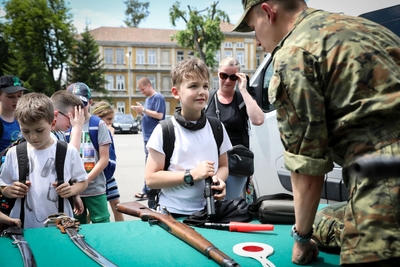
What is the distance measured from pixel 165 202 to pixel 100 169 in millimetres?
1054

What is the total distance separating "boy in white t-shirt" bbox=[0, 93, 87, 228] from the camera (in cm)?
230

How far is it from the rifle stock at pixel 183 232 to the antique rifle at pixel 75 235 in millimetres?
330

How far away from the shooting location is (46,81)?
1522 inches

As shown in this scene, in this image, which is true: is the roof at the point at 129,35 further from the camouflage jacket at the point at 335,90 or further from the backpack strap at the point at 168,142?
the camouflage jacket at the point at 335,90

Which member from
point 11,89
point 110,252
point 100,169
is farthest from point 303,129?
point 11,89

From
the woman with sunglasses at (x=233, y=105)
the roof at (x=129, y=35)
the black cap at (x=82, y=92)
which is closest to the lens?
the black cap at (x=82, y=92)

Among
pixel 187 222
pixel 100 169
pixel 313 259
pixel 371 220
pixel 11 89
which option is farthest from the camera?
pixel 11 89

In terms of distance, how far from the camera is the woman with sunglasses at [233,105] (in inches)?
142

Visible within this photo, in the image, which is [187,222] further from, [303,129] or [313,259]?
[303,129]

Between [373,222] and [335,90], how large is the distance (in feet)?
1.38

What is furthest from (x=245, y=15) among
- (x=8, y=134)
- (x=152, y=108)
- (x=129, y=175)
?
(x=129, y=175)

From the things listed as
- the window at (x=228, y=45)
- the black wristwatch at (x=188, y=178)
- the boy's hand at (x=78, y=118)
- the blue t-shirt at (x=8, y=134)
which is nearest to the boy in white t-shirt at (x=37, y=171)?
the boy's hand at (x=78, y=118)

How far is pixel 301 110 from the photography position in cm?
127

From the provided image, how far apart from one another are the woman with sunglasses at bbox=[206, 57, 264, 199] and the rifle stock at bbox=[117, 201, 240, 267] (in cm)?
163
